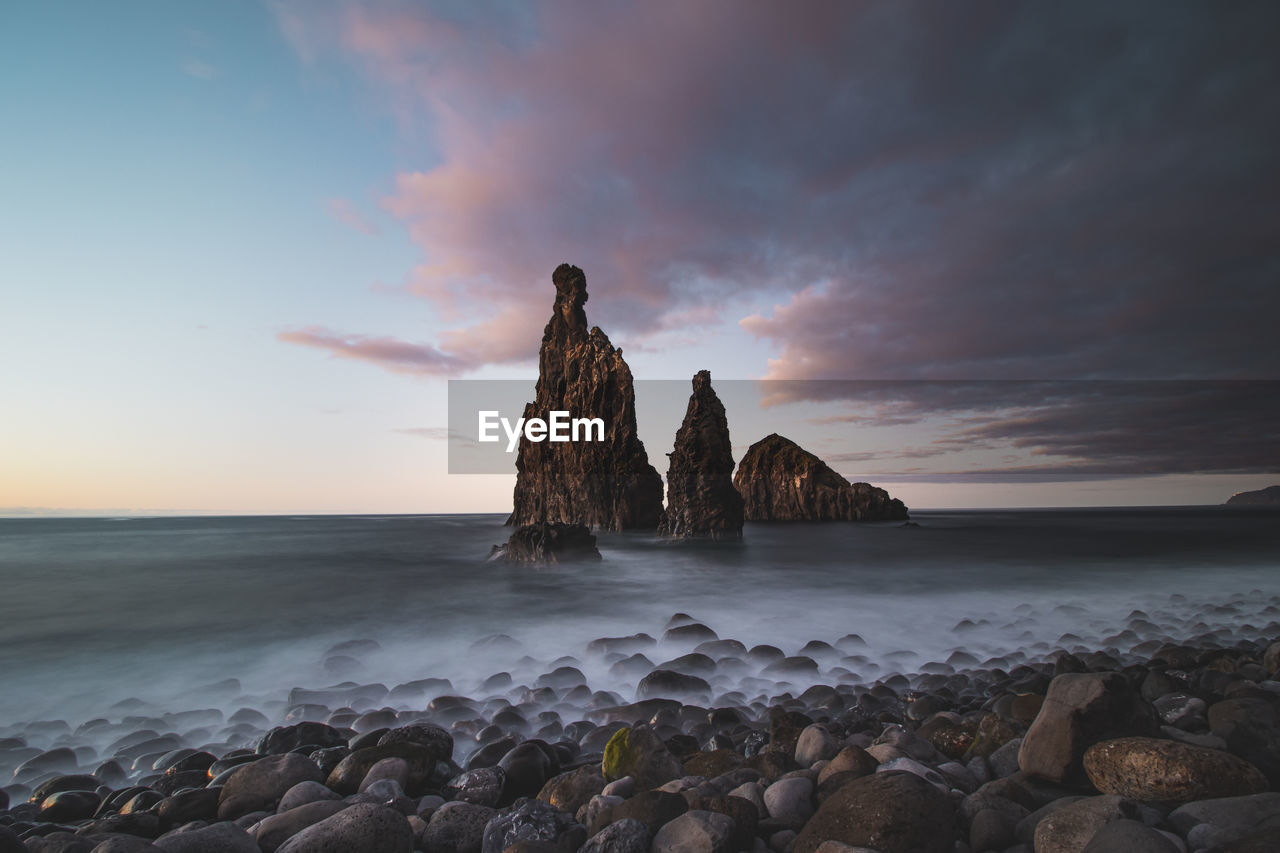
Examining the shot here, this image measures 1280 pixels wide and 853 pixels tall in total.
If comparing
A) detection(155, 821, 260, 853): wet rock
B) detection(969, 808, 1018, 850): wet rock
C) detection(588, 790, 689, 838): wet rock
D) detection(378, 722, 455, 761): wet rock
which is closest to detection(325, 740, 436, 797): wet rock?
detection(378, 722, 455, 761): wet rock

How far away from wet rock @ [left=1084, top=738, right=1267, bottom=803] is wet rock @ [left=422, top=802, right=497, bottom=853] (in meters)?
3.77

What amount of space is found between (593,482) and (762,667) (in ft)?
159

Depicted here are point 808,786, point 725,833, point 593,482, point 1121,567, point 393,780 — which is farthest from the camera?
point 593,482

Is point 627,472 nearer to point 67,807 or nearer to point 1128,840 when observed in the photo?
point 67,807

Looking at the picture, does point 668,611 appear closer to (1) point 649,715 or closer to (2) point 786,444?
(1) point 649,715

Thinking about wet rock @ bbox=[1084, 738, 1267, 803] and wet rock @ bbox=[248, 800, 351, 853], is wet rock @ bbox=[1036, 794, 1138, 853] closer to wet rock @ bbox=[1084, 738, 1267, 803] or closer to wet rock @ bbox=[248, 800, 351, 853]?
wet rock @ bbox=[1084, 738, 1267, 803]

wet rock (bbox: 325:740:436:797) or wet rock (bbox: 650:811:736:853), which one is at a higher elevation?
wet rock (bbox: 650:811:736:853)

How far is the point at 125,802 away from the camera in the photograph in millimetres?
4160

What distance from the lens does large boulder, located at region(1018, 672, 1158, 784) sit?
360cm

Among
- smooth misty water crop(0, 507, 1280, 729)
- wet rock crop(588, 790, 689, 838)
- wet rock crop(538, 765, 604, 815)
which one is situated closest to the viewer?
wet rock crop(588, 790, 689, 838)

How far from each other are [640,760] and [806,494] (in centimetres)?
8074

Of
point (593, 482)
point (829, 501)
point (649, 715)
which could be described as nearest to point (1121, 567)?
point (649, 715)

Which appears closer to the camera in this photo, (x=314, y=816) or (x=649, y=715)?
(x=314, y=816)

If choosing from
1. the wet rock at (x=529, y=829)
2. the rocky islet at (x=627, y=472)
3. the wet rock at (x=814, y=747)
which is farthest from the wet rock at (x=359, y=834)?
the rocky islet at (x=627, y=472)
